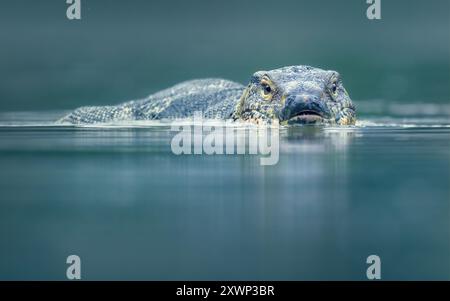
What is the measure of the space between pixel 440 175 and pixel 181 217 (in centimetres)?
301

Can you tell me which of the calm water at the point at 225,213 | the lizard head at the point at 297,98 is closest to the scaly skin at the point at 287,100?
the lizard head at the point at 297,98

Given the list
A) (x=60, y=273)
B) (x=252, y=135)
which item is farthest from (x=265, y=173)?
(x=252, y=135)

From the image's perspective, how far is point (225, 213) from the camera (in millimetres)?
6965

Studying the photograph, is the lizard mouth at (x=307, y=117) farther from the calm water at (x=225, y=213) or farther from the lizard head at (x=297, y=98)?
the calm water at (x=225, y=213)

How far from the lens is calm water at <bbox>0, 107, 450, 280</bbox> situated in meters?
5.77

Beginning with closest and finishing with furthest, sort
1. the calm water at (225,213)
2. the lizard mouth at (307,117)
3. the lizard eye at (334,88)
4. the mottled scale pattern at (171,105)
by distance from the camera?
the calm water at (225,213)
the lizard mouth at (307,117)
the lizard eye at (334,88)
the mottled scale pattern at (171,105)

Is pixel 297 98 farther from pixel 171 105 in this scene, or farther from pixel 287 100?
pixel 171 105

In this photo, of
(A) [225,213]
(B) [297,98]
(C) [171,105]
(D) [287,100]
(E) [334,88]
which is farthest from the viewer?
(C) [171,105]

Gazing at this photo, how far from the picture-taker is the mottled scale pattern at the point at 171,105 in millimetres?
20266

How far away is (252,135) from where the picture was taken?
46.2ft

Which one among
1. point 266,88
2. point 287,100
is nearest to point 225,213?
point 287,100

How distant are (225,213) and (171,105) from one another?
1397 centimetres

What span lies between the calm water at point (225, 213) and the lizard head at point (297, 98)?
382 cm

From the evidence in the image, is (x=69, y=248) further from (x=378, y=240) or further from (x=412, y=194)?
(x=412, y=194)
